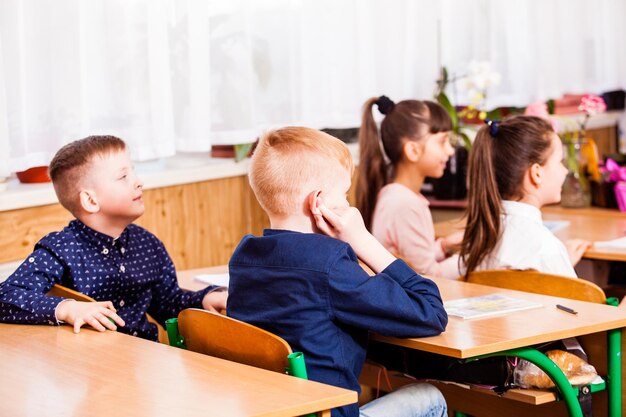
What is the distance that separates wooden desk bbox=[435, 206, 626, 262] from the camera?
2.89m

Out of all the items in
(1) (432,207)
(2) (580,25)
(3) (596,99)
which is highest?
(2) (580,25)

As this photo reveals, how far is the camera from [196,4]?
121 inches

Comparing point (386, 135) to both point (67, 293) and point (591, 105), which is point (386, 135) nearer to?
point (591, 105)

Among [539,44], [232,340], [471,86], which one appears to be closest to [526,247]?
[232,340]

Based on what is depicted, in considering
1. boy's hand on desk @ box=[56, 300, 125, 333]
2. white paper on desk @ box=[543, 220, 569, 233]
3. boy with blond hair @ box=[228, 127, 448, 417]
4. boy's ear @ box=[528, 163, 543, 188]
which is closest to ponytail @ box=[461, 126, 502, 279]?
boy's ear @ box=[528, 163, 543, 188]

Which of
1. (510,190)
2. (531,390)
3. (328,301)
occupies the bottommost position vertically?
(531,390)

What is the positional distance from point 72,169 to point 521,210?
4.01 feet

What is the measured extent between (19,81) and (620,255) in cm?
180

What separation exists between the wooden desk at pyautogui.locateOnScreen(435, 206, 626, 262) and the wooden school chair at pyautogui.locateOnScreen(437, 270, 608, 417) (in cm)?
59

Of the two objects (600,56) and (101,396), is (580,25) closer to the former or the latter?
(600,56)

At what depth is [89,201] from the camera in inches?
95.9

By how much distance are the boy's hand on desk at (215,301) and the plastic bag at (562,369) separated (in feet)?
2.40

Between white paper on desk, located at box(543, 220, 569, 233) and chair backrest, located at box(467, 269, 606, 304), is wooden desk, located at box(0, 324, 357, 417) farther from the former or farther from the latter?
white paper on desk, located at box(543, 220, 569, 233)

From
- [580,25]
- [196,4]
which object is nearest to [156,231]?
[196,4]
